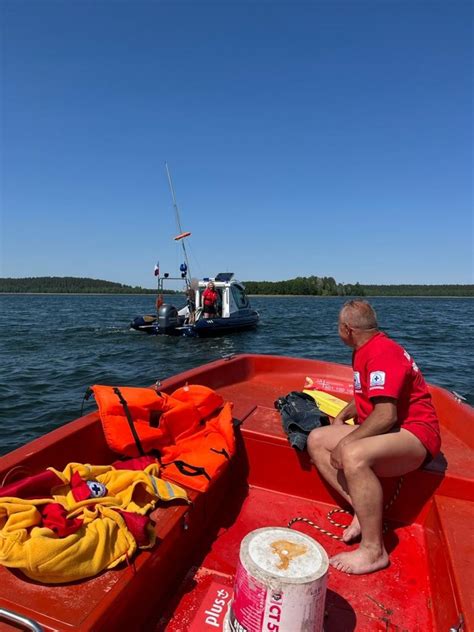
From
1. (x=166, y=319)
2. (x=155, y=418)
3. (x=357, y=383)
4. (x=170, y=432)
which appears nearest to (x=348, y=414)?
(x=357, y=383)

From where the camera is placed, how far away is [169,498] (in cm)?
231

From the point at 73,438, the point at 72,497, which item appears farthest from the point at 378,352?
the point at 73,438

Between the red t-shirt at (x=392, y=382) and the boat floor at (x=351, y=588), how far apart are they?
76 centimetres

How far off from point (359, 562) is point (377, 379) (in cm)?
106

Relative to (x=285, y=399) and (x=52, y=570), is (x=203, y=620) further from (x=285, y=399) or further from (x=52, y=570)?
(x=285, y=399)

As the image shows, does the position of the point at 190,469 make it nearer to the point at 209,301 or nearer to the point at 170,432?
the point at 170,432

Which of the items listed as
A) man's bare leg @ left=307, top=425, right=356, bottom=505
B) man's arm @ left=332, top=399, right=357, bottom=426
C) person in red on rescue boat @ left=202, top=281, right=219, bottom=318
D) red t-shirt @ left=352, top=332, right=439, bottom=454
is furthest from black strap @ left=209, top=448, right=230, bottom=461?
person in red on rescue boat @ left=202, top=281, right=219, bottom=318

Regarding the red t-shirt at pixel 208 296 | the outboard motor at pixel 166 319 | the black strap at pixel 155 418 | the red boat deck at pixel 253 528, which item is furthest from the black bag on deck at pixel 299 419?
the red t-shirt at pixel 208 296

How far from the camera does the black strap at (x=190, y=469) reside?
8.63 ft

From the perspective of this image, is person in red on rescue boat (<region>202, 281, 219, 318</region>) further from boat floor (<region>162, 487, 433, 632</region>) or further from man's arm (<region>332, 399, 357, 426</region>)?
boat floor (<region>162, 487, 433, 632</region>)

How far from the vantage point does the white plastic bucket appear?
153 centimetres

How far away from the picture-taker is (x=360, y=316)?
7.94ft

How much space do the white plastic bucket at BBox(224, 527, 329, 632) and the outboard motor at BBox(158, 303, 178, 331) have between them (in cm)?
1536

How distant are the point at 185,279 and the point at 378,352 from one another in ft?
51.6
